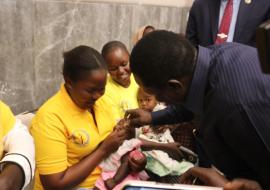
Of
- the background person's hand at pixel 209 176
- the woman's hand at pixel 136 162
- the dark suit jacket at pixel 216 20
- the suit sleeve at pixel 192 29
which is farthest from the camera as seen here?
the suit sleeve at pixel 192 29

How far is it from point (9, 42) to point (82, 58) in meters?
0.64

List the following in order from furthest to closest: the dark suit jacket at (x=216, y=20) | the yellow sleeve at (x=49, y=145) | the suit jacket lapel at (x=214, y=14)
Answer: the suit jacket lapel at (x=214, y=14) → the dark suit jacket at (x=216, y=20) → the yellow sleeve at (x=49, y=145)

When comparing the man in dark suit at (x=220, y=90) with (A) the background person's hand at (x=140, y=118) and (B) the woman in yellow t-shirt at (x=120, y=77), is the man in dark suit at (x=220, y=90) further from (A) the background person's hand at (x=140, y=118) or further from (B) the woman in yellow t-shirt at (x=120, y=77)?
(B) the woman in yellow t-shirt at (x=120, y=77)

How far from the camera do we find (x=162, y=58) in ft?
3.94

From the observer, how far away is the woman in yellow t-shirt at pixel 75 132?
177 centimetres

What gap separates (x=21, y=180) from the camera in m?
1.26

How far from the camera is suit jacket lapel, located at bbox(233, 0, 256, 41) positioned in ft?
7.47

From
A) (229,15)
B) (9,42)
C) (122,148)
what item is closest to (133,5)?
(229,15)

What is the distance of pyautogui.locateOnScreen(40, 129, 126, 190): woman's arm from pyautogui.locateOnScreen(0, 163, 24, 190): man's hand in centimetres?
53

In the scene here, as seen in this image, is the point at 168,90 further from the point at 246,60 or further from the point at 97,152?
the point at 97,152

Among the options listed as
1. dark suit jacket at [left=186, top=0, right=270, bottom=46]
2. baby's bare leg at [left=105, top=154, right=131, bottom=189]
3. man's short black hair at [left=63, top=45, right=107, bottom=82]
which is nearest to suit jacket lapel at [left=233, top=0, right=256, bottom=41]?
dark suit jacket at [left=186, top=0, right=270, bottom=46]

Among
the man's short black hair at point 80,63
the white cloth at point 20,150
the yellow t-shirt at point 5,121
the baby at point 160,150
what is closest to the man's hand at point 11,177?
the white cloth at point 20,150

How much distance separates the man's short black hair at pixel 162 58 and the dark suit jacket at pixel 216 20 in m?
1.11

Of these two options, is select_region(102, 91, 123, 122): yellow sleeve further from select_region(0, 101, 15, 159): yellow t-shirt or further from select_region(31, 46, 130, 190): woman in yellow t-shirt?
select_region(0, 101, 15, 159): yellow t-shirt
